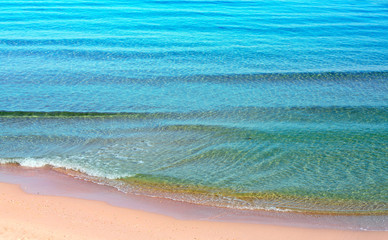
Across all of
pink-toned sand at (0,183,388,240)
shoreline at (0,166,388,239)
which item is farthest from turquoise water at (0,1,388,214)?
pink-toned sand at (0,183,388,240)

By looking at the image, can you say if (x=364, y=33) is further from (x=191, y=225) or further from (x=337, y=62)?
(x=191, y=225)

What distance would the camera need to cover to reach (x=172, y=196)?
683 cm

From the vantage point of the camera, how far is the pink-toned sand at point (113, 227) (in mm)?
5715

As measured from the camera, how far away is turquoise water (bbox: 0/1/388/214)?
737 centimetres

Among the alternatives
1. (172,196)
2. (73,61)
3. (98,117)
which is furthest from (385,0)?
(172,196)

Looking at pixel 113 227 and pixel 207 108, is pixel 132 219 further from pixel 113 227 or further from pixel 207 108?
pixel 207 108

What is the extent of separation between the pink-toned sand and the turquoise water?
707 mm

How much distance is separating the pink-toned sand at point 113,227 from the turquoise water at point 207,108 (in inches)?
27.8

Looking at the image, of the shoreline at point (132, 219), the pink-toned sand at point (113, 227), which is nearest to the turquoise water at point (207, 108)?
the shoreline at point (132, 219)

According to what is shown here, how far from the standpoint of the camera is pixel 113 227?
232 inches

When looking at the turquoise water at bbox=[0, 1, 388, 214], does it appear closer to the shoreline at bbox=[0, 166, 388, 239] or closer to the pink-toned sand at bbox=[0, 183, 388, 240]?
the shoreline at bbox=[0, 166, 388, 239]

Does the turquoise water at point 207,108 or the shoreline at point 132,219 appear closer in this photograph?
the shoreline at point 132,219

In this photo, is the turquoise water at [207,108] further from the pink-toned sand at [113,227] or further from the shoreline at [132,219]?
the pink-toned sand at [113,227]

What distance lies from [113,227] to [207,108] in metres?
5.40
